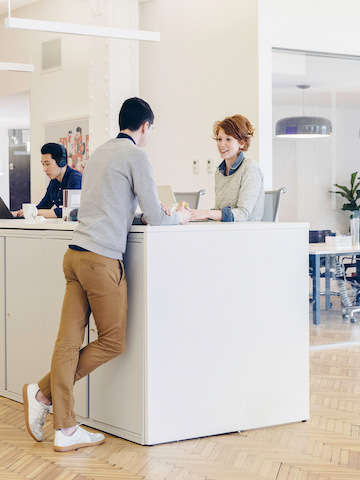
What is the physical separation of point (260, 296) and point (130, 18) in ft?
14.5

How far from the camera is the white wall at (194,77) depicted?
6.39 meters

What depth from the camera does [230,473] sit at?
3.00 meters

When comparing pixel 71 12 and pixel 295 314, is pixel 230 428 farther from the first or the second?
pixel 71 12

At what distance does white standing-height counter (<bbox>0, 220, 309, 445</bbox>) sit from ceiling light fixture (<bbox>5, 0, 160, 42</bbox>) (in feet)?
7.23

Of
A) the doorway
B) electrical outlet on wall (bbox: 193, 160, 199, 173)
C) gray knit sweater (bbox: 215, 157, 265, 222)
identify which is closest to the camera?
gray knit sweater (bbox: 215, 157, 265, 222)

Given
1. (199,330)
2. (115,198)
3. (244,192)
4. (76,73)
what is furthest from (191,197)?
(76,73)

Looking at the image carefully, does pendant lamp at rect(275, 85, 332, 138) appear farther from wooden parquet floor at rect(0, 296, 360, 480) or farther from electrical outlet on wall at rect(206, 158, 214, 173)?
wooden parquet floor at rect(0, 296, 360, 480)

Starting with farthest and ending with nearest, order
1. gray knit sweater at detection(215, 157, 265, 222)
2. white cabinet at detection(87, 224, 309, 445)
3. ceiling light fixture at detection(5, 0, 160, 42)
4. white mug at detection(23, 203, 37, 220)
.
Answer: ceiling light fixture at detection(5, 0, 160, 42), white mug at detection(23, 203, 37, 220), gray knit sweater at detection(215, 157, 265, 222), white cabinet at detection(87, 224, 309, 445)

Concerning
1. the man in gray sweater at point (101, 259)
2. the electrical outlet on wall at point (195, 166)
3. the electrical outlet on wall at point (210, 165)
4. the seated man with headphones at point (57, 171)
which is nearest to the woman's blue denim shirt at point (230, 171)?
the man in gray sweater at point (101, 259)

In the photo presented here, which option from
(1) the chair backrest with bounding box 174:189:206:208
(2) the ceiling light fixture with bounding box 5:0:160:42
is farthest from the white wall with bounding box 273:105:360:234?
(2) the ceiling light fixture with bounding box 5:0:160:42

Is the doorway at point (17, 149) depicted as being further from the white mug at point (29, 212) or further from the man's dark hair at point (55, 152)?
the white mug at point (29, 212)

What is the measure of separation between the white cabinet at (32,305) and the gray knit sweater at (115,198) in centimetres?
50

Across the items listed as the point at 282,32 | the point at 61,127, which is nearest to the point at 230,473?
the point at 282,32

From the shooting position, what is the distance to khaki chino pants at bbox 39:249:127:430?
3.23m
